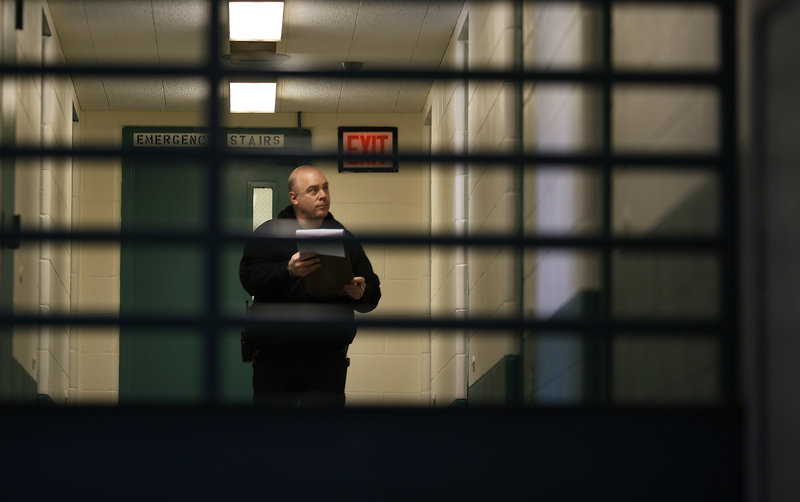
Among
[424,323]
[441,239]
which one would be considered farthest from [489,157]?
[424,323]

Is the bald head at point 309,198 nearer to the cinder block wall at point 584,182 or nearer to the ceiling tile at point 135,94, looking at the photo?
the cinder block wall at point 584,182

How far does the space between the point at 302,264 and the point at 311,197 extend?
0.44 m

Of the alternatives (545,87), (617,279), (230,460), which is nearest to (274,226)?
(545,87)

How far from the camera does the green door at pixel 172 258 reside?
9547 mm

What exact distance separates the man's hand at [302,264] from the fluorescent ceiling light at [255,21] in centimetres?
303

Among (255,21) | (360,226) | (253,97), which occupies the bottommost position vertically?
(360,226)

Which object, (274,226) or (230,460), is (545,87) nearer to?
(274,226)

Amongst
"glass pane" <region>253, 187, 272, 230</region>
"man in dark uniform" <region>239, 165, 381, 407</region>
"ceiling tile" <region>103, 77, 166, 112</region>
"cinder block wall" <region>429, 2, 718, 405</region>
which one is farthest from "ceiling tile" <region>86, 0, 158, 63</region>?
"man in dark uniform" <region>239, 165, 381, 407</region>

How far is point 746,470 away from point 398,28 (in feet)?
18.9

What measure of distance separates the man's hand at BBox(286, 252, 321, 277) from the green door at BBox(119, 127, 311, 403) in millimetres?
5124

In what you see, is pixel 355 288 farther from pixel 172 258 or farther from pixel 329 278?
pixel 172 258

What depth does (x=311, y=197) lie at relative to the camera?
4754 millimetres

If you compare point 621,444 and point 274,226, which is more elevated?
point 274,226

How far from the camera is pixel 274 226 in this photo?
15.5ft
